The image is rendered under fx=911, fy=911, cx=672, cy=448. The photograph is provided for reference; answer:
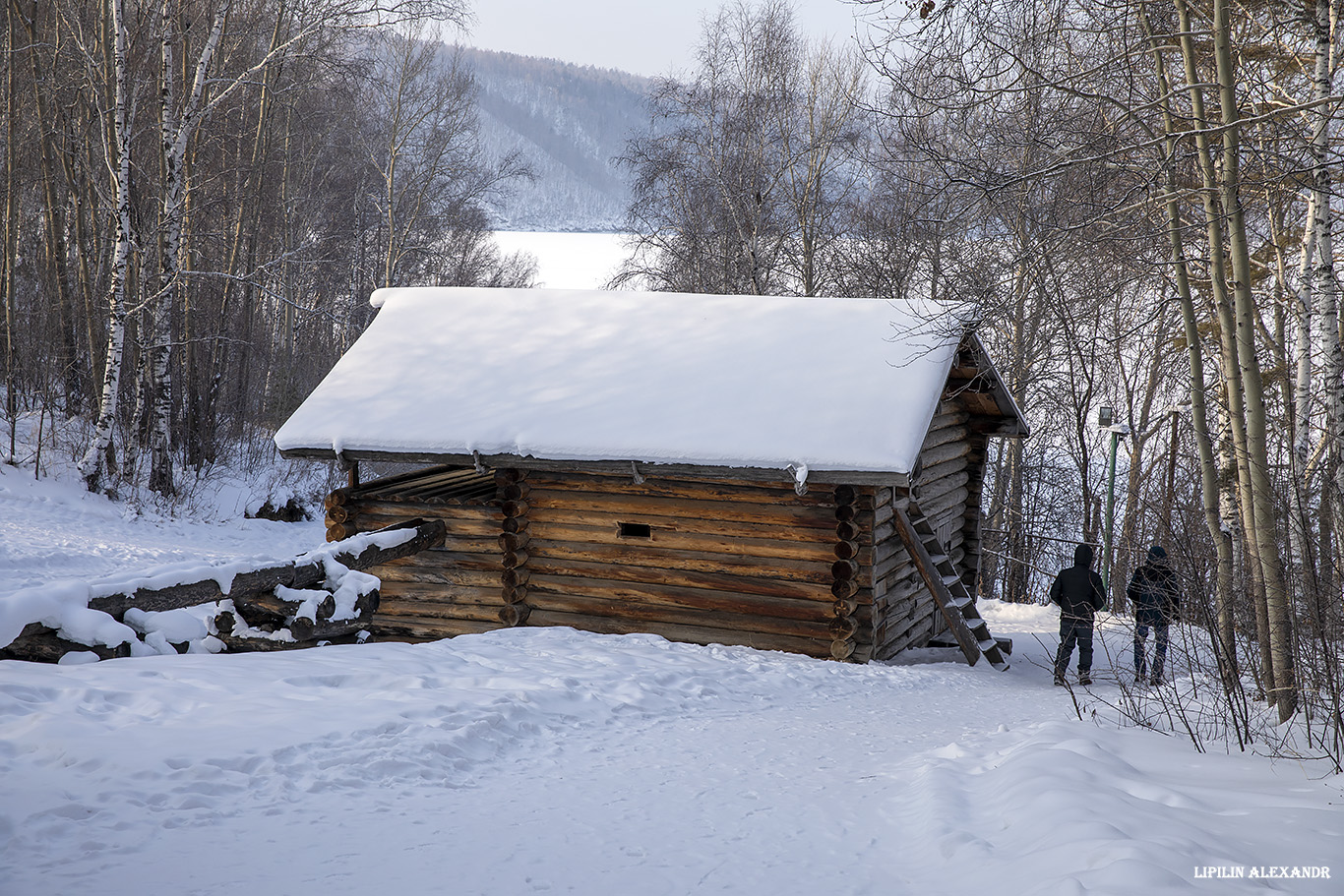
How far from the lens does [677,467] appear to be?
9195 millimetres

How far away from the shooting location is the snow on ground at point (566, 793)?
11.2ft

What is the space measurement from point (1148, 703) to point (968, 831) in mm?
3551

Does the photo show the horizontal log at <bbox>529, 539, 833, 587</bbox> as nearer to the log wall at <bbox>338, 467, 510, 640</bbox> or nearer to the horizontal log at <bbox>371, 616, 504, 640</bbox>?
the log wall at <bbox>338, 467, 510, 640</bbox>

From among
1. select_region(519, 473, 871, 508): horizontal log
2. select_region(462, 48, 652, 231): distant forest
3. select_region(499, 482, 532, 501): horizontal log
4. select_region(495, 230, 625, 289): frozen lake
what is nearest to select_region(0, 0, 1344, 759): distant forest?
select_region(519, 473, 871, 508): horizontal log

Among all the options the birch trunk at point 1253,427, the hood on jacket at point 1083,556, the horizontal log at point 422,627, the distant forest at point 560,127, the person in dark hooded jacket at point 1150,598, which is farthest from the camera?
the distant forest at point 560,127

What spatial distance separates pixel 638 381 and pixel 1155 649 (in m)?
5.94

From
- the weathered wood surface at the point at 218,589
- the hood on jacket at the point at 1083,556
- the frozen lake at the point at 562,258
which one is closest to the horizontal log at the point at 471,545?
the weathered wood surface at the point at 218,589

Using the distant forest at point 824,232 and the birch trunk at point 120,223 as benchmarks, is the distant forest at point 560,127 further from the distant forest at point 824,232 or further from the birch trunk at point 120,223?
the birch trunk at point 120,223

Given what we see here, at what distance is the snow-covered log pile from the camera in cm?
504

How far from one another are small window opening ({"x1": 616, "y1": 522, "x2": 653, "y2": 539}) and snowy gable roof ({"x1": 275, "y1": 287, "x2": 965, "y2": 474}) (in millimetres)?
1155

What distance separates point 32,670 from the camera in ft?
15.7

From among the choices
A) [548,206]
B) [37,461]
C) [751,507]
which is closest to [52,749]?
[751,507]

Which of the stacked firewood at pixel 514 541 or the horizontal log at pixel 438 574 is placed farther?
the horizontal log at pixel 438 574

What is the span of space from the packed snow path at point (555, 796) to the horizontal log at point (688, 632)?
300cm
